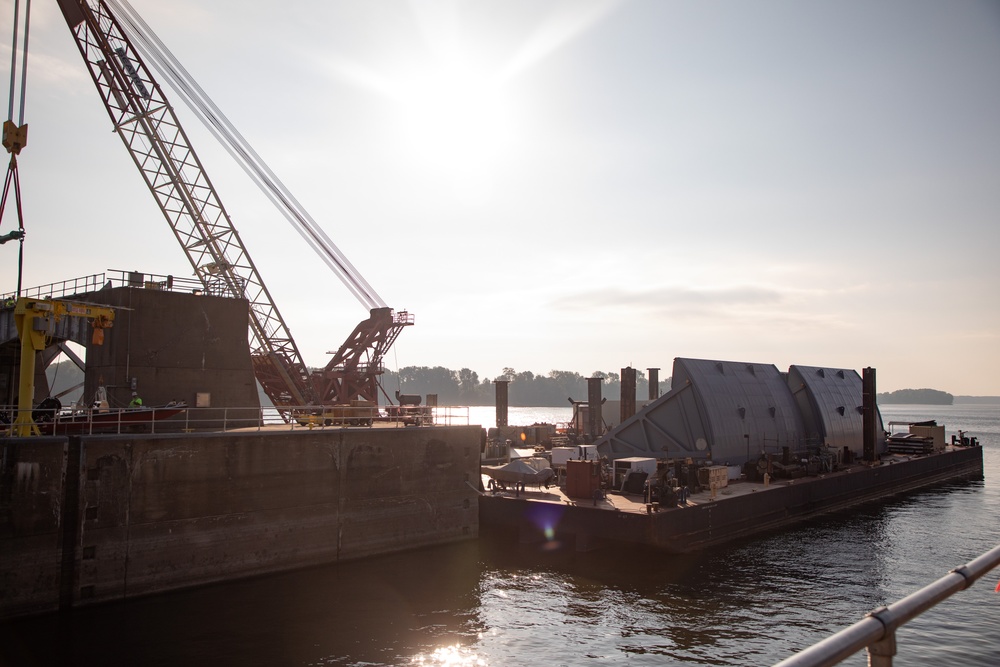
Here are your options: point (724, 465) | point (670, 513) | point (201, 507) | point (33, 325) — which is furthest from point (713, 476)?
point (33, 325)

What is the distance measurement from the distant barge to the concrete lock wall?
3.91 m

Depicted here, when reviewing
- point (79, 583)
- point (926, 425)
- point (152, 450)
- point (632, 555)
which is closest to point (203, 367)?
point (152, 450)

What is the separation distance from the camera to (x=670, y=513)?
3155cm

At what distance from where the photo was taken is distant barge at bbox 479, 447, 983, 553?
3148 centimetres

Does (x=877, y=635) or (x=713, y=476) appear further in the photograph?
(x=713, y=476)

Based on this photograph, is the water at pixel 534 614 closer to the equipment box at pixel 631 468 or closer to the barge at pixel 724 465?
the barge at pixel 724 465

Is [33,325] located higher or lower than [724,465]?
higher

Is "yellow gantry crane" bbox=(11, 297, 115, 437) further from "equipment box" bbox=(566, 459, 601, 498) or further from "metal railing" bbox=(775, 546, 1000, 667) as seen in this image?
"metal railing" bbox=(775, 546, 1000, 667)

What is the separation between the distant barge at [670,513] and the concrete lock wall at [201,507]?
154 inches

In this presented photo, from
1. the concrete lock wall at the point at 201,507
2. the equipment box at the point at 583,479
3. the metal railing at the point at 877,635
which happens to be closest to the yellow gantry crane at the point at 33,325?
the concrete lock wall at the point at 201,507

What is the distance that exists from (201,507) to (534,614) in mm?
12907

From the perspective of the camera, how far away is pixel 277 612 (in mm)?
23094

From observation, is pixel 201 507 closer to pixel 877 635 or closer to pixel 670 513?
pixel 670 513

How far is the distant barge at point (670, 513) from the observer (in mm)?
31484
